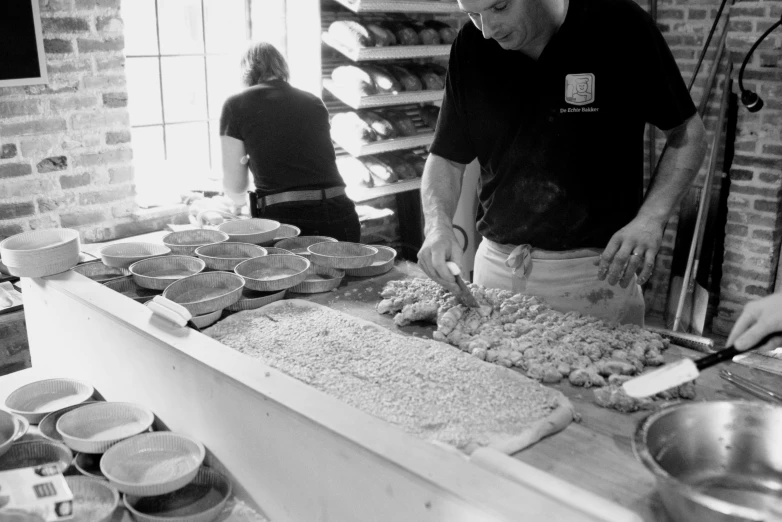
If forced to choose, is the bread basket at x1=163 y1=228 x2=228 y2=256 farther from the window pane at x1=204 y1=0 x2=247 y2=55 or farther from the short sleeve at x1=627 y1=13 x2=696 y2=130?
the window pane at x1=204 y1=0 x2=247 y2=55

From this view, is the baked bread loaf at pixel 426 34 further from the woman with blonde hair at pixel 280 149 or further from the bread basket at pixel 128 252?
the bread basket at pixel 128 252

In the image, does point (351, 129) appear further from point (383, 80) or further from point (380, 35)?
point (380, 35)

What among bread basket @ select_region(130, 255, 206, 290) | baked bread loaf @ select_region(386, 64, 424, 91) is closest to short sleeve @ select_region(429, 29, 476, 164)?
bread basket @ select_region(130, 255, 206, 290)

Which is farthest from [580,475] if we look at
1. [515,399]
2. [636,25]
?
[636,25]

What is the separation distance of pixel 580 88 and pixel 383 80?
231 cm

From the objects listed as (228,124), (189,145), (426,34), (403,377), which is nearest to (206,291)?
(403,377)

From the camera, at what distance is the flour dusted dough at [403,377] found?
136cm

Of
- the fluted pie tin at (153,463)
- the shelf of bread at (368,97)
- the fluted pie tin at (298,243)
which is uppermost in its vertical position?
the shelf of bread at (368,97)

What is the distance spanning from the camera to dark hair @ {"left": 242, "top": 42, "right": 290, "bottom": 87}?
3516mm

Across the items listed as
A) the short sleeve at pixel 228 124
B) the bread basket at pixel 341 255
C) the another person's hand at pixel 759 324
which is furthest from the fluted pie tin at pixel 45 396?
the short sleeve at pixel 228 124

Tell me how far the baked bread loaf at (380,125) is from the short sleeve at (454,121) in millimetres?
2026

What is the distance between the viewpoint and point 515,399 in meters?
1.45

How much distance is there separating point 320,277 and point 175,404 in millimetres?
626

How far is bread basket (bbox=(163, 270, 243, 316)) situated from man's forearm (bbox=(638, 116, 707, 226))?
3.57 feet
